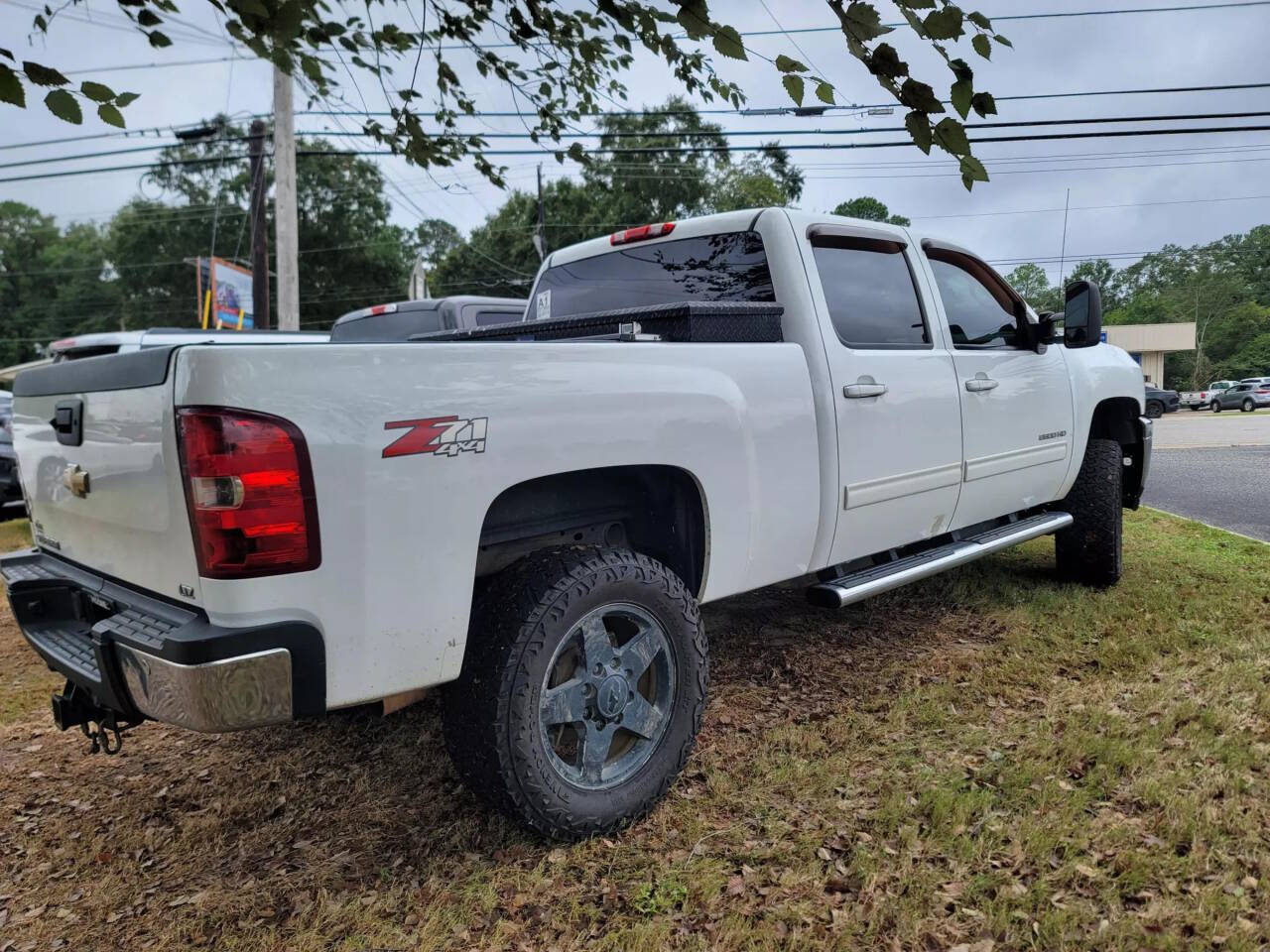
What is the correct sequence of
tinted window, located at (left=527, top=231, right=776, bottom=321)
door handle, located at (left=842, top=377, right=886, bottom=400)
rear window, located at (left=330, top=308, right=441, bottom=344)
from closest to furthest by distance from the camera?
door handle, located at (left=842, top=377, right=886, bottom=400), tinted window, located at (left=527, top=231, right=776, bottom=321), rear window, located at (left=330, top=308, right=441, bottom=344)

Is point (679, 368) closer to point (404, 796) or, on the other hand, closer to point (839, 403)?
point (839, 403)

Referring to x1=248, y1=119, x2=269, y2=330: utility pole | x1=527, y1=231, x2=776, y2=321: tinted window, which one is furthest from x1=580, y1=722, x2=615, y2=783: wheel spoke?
x1=248, y1=119, x2=269, y2=330: utility pole

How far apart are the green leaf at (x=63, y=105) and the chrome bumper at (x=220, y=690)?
4.53ft

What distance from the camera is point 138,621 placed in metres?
1.99

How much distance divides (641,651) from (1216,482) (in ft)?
34.2

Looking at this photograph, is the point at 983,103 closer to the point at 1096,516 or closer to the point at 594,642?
the point at 594,642

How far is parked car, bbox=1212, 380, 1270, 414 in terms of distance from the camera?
3725 cm

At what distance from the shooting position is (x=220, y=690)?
1.80 meters

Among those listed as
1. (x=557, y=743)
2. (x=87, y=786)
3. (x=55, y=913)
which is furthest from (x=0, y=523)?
(x=557, y=743)

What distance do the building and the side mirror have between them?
5318 centimetres

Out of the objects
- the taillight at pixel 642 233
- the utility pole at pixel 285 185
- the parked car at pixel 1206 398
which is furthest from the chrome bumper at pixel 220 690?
the parked car at pixel 1206 398

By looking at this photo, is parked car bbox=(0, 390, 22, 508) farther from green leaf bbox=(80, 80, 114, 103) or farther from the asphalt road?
the asphalt road

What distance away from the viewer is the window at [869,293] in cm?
338

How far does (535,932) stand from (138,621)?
49.7 inches
